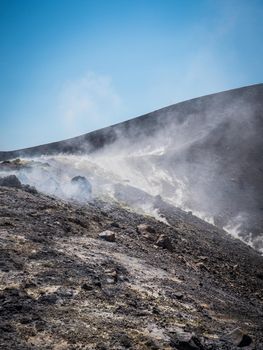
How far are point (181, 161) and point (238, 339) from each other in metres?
42.4

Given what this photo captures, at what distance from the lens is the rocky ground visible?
16.9 ft

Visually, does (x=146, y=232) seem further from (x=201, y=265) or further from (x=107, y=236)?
(x=107, y=236)

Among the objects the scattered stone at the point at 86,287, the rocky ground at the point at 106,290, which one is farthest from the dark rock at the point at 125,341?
the scattered stone at the point at 86,287

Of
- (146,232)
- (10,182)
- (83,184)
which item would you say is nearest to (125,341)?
(146,232)

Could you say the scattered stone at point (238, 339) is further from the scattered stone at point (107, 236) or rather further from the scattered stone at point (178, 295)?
the scattered stone at point (107, 236)

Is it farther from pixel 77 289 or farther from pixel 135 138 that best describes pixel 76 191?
pixel 135 138

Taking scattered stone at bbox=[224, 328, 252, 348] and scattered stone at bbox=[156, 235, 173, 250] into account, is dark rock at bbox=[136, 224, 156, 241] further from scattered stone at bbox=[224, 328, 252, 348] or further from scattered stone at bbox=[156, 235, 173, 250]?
scattered stone at bbox=[224, 328, 252, 348]

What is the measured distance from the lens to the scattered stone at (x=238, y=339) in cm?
571

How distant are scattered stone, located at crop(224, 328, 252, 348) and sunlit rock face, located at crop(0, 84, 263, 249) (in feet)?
50.3

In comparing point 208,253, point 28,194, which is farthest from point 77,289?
point 208,253

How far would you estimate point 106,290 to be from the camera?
6898 millimetres

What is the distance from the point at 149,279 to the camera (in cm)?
839

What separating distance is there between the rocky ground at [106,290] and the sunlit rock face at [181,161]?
30.2ft

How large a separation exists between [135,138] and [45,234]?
4773 centimetres
